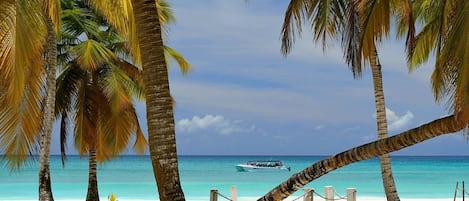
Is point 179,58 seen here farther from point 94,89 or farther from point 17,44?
point 17,44

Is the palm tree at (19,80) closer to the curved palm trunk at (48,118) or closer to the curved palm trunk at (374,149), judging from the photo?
the curved palm trunk at (374,149)

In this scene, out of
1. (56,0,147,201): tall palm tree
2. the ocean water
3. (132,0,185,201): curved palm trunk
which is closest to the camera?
(132,0,185,201): curved palm trunk

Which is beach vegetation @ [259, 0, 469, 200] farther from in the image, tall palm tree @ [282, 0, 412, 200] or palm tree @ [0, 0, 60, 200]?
palm tree @ [0, 0, 60, 200]

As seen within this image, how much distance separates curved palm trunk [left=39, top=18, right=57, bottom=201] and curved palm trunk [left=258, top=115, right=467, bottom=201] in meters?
8.94

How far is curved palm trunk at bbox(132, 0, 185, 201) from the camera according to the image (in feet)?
23.7

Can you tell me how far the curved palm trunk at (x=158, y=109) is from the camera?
724cm

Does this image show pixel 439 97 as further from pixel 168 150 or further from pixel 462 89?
pixel 168 150

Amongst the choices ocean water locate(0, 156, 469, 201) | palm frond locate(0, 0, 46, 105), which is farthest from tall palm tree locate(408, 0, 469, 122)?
ocean water locate(0, 156, 469, 201)

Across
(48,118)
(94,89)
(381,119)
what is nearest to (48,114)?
(48,118)

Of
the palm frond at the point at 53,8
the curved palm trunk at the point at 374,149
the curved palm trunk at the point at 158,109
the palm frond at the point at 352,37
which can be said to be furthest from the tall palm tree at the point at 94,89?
the curved palm trunk at the point at 374,149

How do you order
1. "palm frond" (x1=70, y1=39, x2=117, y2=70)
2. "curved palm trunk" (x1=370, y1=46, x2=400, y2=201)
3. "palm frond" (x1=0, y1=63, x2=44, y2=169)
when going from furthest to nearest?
"palm frond" (x1=70, y1=39, x2=117, y2=70) → "curved palm trunk" (x1=370, y1=46, x2=400, y2=201) → "palm frond" (x1=0, y1=63, x2=44, y2=169)

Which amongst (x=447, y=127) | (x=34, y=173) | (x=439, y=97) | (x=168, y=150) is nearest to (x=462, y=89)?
(x=447, y=127)

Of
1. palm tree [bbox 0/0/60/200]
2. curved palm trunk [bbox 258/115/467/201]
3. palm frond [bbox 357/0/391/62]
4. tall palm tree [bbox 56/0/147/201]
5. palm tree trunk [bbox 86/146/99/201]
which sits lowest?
curved palm trunk [bbox 258/115/467/201]

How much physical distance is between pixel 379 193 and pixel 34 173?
3322 cm
